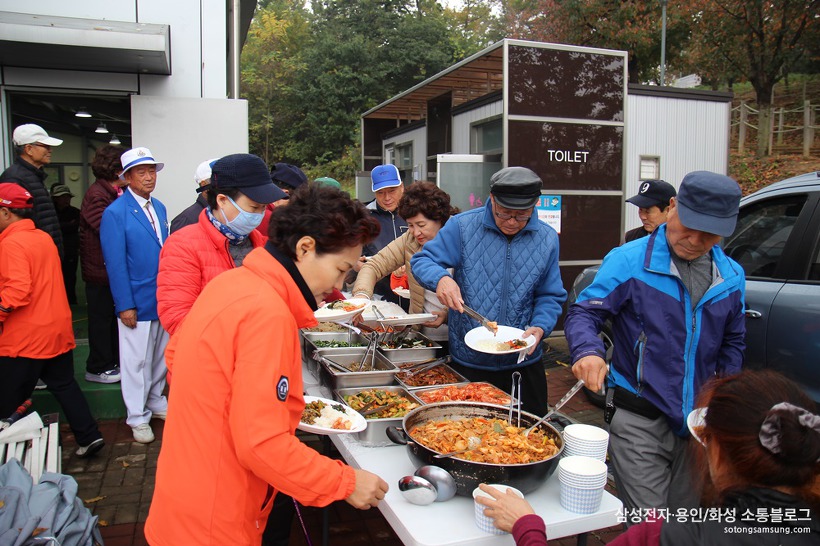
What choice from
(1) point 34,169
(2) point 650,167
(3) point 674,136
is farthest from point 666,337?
(3) point 674,136

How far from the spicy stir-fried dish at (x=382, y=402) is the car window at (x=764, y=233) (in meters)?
2.60

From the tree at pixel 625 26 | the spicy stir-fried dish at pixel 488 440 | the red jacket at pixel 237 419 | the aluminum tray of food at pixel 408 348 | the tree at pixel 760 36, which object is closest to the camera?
the red jacket at pixel 237 419

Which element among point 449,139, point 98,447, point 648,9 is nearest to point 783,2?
point 648,9

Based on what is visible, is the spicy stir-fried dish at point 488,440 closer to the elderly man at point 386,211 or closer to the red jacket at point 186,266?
the red jacket at point 186,266

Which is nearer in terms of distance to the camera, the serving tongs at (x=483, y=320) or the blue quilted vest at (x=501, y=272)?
the serving tongs at (x=483, y=320)

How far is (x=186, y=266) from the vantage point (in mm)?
3061

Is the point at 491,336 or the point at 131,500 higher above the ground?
the point at 491,336

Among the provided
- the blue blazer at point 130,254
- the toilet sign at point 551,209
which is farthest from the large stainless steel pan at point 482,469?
the toilet sign at point 551,209

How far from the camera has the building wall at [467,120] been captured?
8297mm

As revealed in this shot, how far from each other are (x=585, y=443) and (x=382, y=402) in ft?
3.19

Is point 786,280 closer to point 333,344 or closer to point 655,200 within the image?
point 655,200

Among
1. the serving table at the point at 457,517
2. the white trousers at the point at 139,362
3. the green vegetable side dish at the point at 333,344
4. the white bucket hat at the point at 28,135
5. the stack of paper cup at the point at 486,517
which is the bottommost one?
the white trousers at the point at 139,362

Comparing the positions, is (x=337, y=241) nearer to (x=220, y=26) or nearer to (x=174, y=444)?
(x=174, y=444)

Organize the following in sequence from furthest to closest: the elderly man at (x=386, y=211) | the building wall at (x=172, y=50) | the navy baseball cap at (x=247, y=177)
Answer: the building wall at (x=172, y=50), the elderly man at (x=386, y=211), the navy baseball cap at (x=247, y=177)
